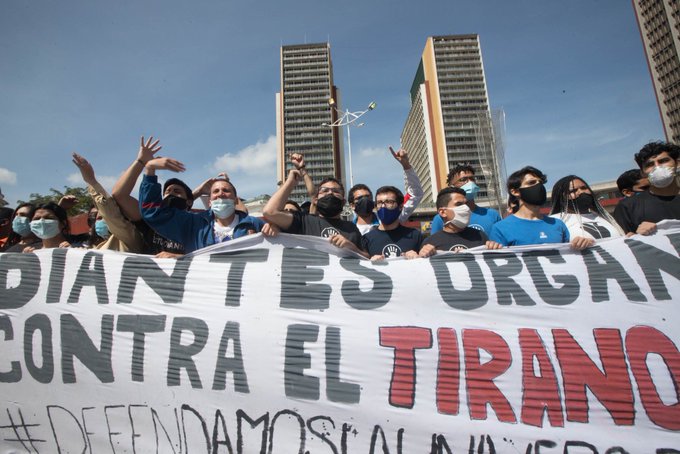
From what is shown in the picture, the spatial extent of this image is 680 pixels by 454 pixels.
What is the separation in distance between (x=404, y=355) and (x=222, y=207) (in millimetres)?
1909

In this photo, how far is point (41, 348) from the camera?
7.66ft

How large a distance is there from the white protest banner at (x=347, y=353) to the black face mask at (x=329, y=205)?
1.96 feet

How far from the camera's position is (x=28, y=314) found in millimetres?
2436

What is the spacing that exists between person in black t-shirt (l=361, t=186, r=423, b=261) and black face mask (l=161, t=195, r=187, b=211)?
5.53ft

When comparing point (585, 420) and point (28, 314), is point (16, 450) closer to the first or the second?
point (28, 314)

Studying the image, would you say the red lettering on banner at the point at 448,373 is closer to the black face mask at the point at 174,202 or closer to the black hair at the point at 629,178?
the black face mask at the point at 174,202

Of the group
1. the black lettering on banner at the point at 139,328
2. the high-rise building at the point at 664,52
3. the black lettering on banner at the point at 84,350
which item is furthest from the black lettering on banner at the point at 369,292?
the high-rise building at the point at 664,52

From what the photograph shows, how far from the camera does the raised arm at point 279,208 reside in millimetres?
2621

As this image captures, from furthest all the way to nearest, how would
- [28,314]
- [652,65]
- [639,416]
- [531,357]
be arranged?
[652,65] → [28,314] → [531,357] → [639,416]

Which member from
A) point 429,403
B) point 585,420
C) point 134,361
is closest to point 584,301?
point 585,420

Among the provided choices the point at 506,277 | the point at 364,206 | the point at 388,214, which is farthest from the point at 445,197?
the point at 506,277

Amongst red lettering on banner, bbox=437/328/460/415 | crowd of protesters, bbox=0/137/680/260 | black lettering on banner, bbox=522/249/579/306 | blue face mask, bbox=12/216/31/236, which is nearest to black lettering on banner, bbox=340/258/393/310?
crowd of protesters, bbox=0/137/680/260

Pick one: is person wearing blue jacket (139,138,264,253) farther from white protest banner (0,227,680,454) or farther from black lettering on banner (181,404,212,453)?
black lettering on banner (181,404,212,453)

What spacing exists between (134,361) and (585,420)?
2745mm
